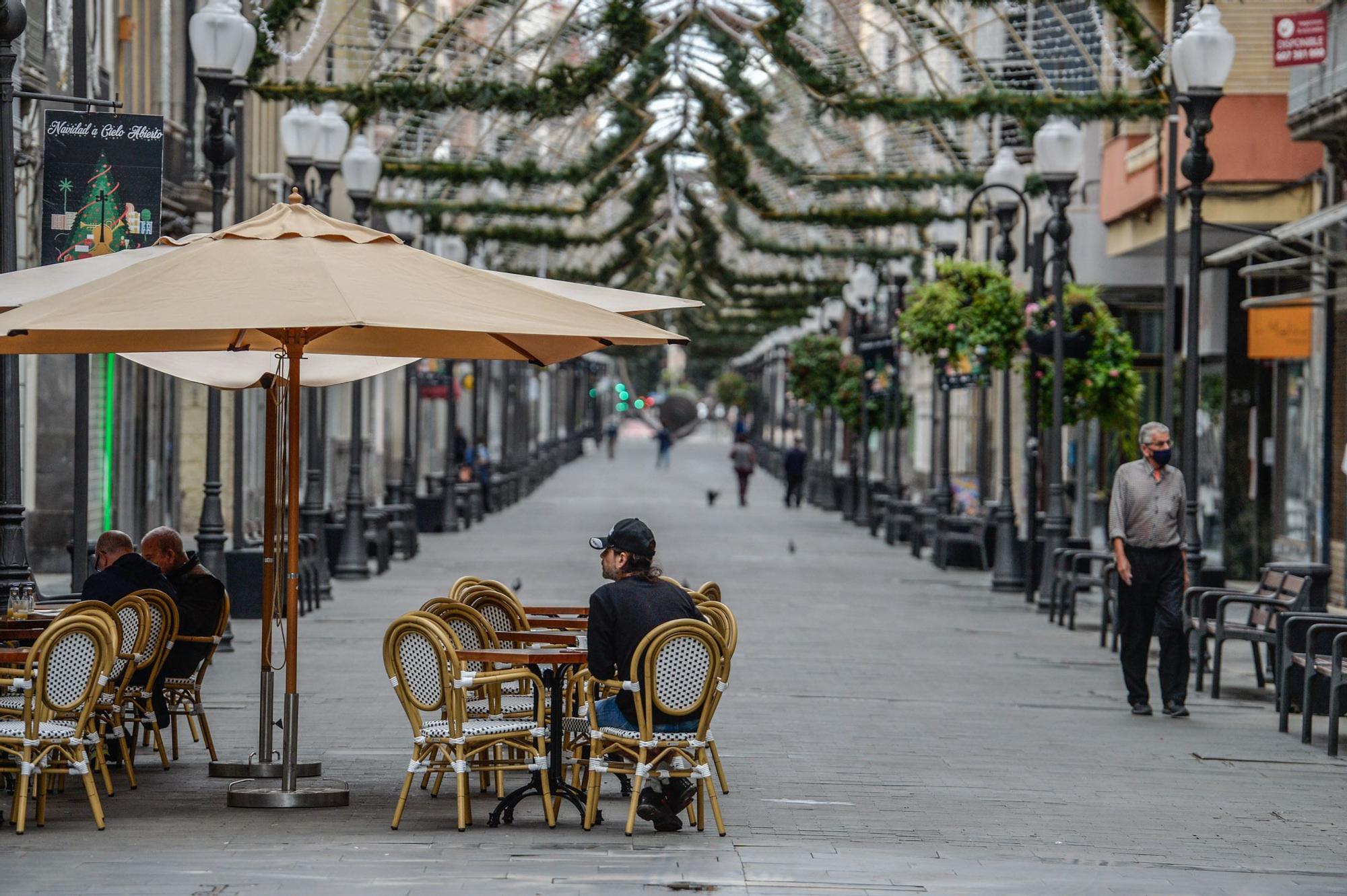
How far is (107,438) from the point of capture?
28250 mm

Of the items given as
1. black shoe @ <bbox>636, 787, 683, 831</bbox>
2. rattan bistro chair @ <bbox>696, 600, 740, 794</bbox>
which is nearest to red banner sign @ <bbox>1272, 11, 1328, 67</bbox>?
rattan bistro chair @ <bbox>696, 600, 740, 794</bbox>

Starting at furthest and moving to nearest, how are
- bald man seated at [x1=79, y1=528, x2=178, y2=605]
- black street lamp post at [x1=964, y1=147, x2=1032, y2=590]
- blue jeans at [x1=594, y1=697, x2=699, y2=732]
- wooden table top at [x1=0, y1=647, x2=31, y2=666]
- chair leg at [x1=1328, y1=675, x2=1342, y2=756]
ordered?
black street lamp post at [x1=964, y1=147, x2=1032, y2=590]
chair leg at [x1=1328, y1=675, x2=1342, y2=756]
bald man seated at [x1=79, y1=528, x2=178, y2=605]
wooden table top at [x1=0, y1=647, x2=31, y2=666]
blue jeans at [x1=594, y1=697, x2=699, y2=732]

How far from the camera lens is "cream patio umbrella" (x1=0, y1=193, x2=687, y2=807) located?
868 centimetres

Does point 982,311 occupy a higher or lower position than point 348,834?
higher

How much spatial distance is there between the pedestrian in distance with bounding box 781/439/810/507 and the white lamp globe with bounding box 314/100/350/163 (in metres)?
30.5

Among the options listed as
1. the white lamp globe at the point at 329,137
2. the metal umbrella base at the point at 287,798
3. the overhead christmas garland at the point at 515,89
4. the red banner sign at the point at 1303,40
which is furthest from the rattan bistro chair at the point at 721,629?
the red banner sign at the point at 1303,40

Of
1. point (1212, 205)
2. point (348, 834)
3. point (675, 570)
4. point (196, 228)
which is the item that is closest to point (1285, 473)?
point (1212, 205)

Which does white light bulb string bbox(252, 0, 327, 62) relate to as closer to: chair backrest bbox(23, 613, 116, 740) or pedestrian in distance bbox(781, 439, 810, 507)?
chair backrest bbox(23, 613, 116, 740)

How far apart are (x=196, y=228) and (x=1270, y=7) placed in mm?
16265

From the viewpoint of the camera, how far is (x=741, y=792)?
1045 cm

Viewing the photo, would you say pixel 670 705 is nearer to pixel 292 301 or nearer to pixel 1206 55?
pixel 292 301

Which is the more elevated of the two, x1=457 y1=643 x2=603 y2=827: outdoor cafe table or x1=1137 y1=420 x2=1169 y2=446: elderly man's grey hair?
x1=1137 y1=420 x2=1169 y2=446: elderly man's grey hair

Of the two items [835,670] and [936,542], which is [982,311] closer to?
[936,542]

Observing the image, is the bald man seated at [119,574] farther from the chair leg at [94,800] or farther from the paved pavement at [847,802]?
the chair leg at [94,800]
